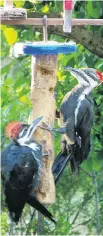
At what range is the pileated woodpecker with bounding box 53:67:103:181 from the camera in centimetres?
204

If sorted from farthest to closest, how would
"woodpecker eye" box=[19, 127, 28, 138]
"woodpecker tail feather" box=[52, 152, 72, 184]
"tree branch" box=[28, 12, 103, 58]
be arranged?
1. "tree branch" box=[28, 12, 103, 58]
2. "woodpecker tail feather" box=[52, 152, 72, 184]
3. "woodpecker eye" box=[19, 127, 28, 138]

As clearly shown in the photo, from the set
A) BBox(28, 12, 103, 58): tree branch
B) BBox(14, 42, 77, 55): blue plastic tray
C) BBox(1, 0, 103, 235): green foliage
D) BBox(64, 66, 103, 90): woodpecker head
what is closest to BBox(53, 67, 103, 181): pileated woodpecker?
BBox(64, 66, 103, 90): woodpecker head

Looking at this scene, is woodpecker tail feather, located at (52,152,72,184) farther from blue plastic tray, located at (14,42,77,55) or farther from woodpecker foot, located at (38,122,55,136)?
blue plastic tray, located at (14,42,77,55)

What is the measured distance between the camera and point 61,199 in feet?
13.8

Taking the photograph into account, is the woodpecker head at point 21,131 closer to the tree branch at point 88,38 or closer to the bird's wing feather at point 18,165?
the bird's wing feather at point 18,165

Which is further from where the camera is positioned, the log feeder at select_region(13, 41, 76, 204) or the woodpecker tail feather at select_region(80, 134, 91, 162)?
the woodpecker tail feather at select_region(80, 134, 91, 162)

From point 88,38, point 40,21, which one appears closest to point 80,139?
point 40,21

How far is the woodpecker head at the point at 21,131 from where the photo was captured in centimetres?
186

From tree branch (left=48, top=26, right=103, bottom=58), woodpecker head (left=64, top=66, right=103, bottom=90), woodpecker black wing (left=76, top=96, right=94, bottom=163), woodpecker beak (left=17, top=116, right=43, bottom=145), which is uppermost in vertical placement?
woodpecker head (left=64, top=66, right=103, bottom=90)

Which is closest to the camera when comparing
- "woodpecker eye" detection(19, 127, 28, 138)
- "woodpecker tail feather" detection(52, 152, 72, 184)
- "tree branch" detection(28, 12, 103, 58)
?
"woodpecker eye" detection(19, 127, 28, 138)

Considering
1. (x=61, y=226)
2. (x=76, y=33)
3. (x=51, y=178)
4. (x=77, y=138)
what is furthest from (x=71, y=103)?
(x=61, y=226)

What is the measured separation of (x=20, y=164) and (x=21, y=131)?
90mm

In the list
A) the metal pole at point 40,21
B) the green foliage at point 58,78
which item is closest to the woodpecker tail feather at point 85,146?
the metal pole at point 40,21

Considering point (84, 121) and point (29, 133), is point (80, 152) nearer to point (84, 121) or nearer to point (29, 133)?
point (84, 121)
